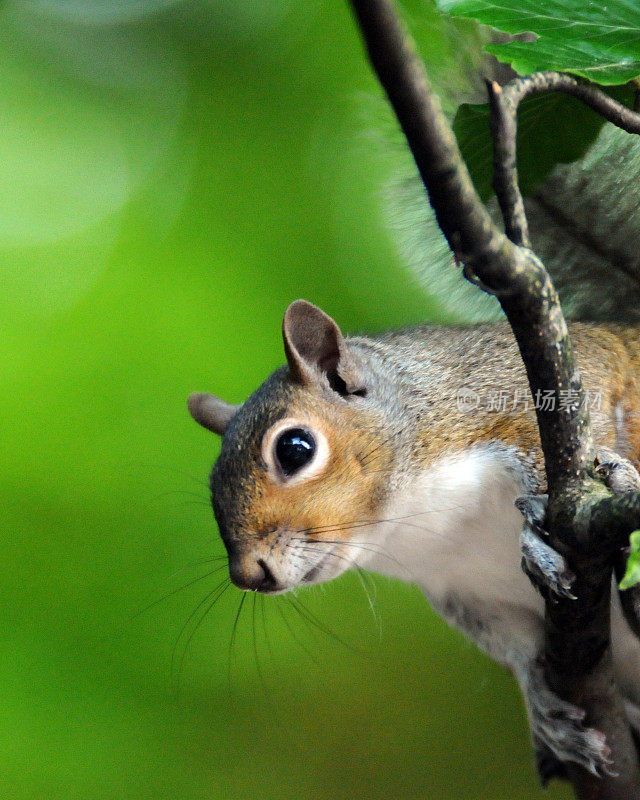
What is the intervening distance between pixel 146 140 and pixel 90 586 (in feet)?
4.28

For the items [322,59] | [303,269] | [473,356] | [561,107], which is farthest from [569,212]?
[322,59]

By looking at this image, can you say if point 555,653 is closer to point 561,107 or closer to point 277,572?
point 277,572

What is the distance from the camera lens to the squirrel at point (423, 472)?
1.05m

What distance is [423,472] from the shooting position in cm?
116

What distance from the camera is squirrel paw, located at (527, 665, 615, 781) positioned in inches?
44.0

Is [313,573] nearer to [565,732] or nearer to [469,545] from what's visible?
[469,545]

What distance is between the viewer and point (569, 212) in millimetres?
1303

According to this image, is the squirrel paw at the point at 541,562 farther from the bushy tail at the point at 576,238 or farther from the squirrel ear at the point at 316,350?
the bushy tail at the point at 576,238

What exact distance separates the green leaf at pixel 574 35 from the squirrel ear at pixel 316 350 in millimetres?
443

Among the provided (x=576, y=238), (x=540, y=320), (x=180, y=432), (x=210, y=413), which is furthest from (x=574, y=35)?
(x=180, y=432)

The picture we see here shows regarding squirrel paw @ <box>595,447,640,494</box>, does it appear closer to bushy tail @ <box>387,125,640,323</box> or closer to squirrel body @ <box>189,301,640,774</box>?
squirrel body @ <box>189,301,640,774</box>

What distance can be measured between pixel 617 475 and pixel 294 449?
16.5 inches

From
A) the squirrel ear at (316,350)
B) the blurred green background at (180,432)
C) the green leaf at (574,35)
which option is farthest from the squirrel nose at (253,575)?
the blurred green background at (180,432)

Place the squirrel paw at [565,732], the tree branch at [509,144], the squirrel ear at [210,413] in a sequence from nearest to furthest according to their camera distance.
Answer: the tree branch at [509,144] → the squirrel paw at [565,732] → the squirrel ear at [210,413]
